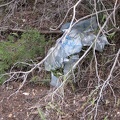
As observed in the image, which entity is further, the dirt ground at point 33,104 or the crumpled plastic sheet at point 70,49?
the crumpled plastic sheet at point 70,49

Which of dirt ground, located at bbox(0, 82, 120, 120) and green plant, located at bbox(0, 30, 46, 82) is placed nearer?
dirt ground, located at bbox(0, 82, 120, 120)

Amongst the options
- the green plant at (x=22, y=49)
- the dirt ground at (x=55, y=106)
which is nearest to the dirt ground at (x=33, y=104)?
the dirt ground at (x=55, y=106)

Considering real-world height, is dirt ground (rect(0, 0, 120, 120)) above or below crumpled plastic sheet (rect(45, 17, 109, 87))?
below

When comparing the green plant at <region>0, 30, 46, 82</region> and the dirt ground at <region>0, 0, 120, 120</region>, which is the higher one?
the green plant at <region>0, 30, 46, 82</region>

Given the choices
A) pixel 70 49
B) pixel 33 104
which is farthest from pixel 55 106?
pixel 70 49

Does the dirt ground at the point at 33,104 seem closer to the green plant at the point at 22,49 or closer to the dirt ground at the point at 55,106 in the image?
the dirt ground at the point at 55,106

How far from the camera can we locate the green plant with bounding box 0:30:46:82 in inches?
110

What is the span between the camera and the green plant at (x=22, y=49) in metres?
2.80

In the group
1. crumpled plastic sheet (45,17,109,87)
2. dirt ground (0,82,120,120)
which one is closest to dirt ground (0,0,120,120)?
dirt ground (0,82,120,120)

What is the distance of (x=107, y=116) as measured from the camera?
7.82ft

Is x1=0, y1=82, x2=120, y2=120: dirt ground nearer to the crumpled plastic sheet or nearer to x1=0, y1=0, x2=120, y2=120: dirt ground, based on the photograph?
x1=0, y1=0, x2=120, y2=120: dirt ground

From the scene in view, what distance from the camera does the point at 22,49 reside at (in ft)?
9.31

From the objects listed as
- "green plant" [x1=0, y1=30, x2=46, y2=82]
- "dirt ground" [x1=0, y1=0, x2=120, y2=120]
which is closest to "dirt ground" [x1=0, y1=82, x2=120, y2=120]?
"dirt ground" [x1=0, y1=0, x2=120, y2=120]

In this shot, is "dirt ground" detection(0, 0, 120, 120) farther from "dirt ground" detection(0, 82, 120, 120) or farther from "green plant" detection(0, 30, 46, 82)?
"green plant" detection(0, 30, 46, 82)
